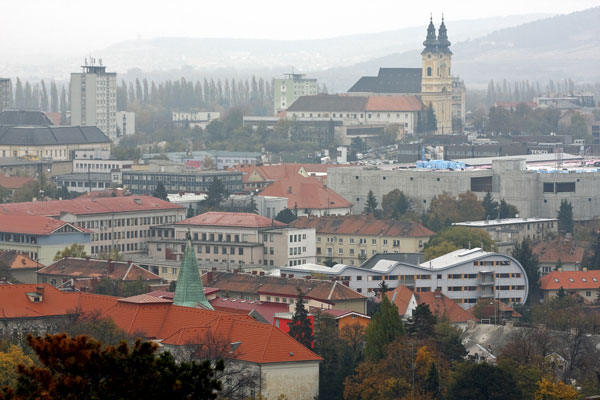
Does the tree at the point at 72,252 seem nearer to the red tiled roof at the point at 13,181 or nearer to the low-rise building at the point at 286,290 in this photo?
the low-rise building at the point at 286,290

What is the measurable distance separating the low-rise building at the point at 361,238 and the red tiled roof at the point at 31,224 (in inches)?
451

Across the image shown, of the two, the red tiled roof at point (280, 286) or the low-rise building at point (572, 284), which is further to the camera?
the low-rise building at point (572, 284)

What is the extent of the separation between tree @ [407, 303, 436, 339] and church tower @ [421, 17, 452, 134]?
401ft

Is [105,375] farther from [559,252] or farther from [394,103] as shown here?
[394,103]

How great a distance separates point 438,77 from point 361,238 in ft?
306

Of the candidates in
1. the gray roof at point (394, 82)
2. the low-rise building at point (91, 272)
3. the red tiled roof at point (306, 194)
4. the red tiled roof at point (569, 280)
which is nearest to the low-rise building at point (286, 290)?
the low-rise building at point (91, 272)

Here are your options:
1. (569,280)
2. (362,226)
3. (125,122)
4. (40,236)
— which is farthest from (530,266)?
(125,122)

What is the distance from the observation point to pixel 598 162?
389ft

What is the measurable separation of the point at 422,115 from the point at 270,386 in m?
126

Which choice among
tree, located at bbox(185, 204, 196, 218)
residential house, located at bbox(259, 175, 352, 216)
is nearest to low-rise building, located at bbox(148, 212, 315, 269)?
tree, located at bbox(185, 204, 196, 218)

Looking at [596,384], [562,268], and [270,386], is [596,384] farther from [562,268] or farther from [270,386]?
[562,268]

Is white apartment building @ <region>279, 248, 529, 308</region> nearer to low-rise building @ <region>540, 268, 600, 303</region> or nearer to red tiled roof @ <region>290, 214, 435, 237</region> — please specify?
low-rise building @ <region>540, 268, 600, 303</region>

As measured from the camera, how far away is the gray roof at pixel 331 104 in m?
168

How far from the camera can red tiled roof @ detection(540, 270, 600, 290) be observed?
223 ft
